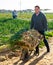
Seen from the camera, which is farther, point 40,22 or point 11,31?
point 11,31

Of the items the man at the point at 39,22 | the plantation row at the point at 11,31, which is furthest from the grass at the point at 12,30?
the man at the point at 39,22

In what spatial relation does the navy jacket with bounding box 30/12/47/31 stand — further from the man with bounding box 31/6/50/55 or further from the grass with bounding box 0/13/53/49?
the grass with bounding box 0/13/53/49

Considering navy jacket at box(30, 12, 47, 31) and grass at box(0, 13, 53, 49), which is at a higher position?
navy jacket at box(30, 12, 47, 31)

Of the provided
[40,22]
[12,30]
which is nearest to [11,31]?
[12,30]

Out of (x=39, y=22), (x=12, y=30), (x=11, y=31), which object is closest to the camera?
(x=39, y=22)

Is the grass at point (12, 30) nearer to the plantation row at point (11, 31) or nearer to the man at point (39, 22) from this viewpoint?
the plantation row at point (11, 31)

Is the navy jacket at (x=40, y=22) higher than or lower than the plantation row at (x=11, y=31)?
higher

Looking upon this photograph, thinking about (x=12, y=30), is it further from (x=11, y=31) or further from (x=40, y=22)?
(x=40, y=22)

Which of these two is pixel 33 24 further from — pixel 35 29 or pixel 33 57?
pixel 33 57

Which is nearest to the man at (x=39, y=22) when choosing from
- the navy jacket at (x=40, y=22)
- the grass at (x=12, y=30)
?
the navy jacket at (x=40, y=22)

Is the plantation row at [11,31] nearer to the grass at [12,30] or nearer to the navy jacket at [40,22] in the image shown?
the grass at [12,30]

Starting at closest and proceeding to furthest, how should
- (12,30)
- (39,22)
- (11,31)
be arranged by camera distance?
(39,22) < (11,31) < (12,30)

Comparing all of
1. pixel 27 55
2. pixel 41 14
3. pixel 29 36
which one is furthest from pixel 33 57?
pixel 41 14

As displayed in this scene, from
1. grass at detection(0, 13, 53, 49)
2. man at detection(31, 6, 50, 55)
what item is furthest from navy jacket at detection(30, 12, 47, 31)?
grass at detection(0, 13, 53, 49)
